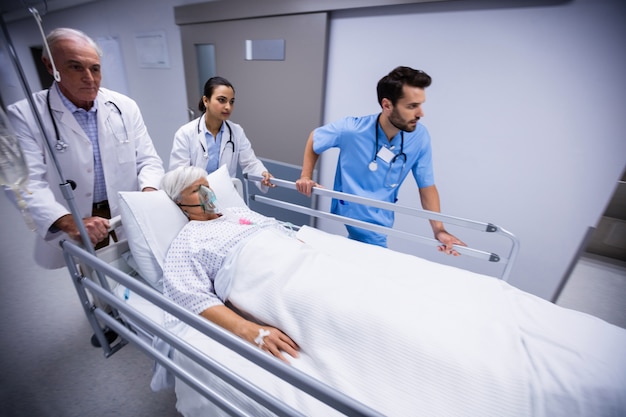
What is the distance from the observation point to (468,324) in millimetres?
930

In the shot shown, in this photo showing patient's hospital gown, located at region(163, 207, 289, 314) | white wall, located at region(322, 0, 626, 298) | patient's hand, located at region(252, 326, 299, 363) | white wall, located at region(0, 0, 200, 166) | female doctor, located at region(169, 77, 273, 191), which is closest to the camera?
patient's hand, located at region(252, 326, 299, 363)

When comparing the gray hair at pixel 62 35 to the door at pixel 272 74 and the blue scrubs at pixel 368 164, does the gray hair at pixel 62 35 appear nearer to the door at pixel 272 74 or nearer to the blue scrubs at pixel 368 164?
the blue scrubs at pixel 368 164

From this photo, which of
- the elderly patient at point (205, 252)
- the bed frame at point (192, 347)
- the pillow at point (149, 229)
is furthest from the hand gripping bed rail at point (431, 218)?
the pillow at point (149, 229)

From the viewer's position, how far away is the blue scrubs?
1.70 metres

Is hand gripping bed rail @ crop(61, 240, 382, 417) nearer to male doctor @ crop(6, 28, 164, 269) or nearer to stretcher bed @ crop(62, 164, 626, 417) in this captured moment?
stretcher bed @ crop(62, 164, 626, 417)

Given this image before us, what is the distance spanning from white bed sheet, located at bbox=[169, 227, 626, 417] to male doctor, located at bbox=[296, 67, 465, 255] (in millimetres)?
656

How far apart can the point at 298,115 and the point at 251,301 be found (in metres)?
1.83

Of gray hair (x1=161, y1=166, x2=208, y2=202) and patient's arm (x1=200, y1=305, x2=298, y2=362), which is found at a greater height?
gray hair (x1=161, y1=166, x2=208, y2=202)

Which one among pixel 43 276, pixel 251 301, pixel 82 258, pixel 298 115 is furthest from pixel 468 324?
pixel 43 276

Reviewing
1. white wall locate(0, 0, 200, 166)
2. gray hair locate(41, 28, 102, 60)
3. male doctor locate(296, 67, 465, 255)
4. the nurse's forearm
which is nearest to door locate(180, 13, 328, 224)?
white wall locate(0, 0, 200, 166)

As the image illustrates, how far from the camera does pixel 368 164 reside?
68.9 inches

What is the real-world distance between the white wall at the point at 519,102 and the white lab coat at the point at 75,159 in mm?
1617

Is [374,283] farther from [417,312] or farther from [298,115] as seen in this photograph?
[298,115]

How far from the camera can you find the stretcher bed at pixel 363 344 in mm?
757
